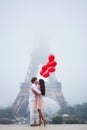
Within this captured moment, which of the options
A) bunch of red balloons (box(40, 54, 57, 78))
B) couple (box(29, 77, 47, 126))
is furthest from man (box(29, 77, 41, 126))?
bunch of red balloons (box(40, 54, 57, 78))

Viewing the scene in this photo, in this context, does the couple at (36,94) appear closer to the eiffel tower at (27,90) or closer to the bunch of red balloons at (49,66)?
the bunch of red balloons at (49,66)

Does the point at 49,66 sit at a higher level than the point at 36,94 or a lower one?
higher

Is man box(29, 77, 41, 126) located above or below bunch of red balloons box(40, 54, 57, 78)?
below

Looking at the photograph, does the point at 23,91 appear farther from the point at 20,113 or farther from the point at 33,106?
the point at 33,106

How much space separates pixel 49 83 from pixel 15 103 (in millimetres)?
1455

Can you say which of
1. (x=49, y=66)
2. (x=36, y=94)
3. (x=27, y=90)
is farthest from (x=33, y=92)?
(x=27, y=90)

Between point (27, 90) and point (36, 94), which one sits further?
point (27, 90)

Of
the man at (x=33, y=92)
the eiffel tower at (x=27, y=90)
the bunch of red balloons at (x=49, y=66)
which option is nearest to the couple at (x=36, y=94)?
the man at (x=33, y=92)

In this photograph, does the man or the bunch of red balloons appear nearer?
the man

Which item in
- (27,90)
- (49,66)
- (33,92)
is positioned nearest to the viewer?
(33,92)

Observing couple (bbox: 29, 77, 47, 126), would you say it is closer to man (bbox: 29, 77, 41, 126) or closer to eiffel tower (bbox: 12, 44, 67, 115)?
man (bbox: 29, 77, 41, 126)

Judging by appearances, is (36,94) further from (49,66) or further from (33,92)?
(49,66)

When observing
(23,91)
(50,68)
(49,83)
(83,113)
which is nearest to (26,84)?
(23,91)

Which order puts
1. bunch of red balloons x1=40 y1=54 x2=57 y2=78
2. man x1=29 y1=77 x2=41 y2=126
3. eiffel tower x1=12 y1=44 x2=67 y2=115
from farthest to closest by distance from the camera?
1. eiffel tower x1=12 y1=44 x2=67 y2=115
2. bunch of red balloons x1=40 y1=54 x2=57 y2=78
3. man x1=29 y1=77 x2=41 y2=126
